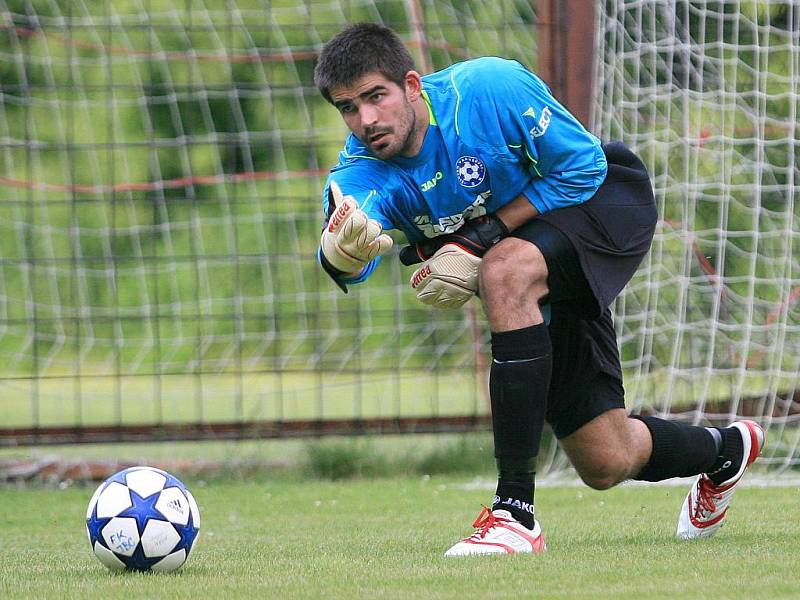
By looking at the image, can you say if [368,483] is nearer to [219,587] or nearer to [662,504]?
[662,504]

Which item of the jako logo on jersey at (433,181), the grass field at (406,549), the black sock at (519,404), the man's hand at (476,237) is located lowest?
the grass field at (406,549)

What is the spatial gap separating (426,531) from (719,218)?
311 cm

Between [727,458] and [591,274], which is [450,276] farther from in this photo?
[727,458]

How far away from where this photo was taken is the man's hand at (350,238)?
3.93 meters

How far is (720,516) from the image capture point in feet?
14.5

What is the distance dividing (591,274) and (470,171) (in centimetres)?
48

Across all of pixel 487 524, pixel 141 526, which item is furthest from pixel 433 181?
pixel 141 526

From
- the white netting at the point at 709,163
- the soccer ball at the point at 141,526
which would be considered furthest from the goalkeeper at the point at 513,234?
the white netting at the point at 709,163

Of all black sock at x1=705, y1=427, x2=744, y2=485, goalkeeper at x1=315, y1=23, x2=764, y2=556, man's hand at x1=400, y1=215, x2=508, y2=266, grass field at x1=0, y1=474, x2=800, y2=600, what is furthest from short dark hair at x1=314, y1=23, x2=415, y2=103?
black sock at x1=705, y1=427, x2=744, y2=485

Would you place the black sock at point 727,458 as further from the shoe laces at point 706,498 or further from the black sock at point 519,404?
the black sock at point 519,404

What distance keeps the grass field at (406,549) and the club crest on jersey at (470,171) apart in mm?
1125

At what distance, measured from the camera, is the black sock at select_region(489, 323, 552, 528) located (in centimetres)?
396

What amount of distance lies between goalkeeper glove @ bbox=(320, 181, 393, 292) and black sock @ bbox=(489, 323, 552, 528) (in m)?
0.44

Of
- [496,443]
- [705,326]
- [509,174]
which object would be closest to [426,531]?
[496,443]
